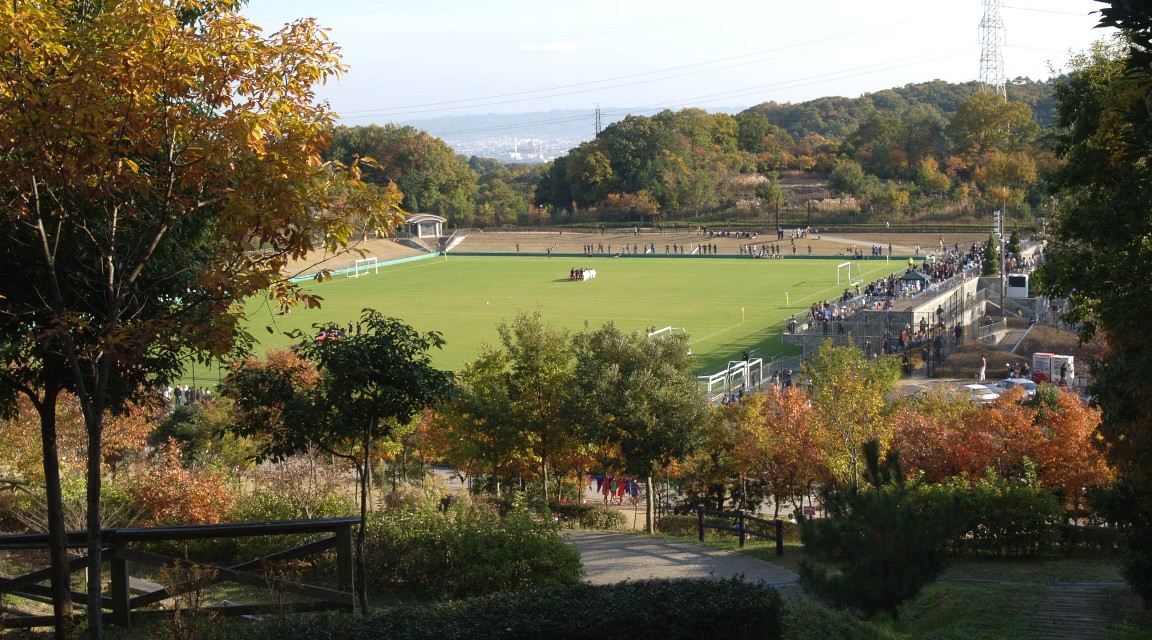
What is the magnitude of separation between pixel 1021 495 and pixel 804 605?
678 cm

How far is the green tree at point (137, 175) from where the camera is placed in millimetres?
6293

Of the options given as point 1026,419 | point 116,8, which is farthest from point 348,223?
point 1026,419

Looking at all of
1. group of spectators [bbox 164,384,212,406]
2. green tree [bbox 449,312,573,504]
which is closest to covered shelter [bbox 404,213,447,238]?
group of spectators [bbox 164,384,212,406]

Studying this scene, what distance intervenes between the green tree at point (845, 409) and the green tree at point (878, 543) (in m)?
8.73

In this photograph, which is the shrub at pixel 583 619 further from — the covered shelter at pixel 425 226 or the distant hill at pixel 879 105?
the distant hill at pixel 879 105

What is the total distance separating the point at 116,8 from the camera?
22.5 ft

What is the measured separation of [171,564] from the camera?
7.50 m

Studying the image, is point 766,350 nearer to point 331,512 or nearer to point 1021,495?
point 1021,495

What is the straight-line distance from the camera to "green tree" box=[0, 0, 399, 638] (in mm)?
6293

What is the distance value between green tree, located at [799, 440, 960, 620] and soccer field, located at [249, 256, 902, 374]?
85.3 ft

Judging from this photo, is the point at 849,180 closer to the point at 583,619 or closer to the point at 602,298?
the point at 602,298

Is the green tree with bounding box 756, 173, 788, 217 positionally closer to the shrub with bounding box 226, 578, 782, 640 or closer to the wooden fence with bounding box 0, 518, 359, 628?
the wooden fence with bounding box 0, 518, 359, 628

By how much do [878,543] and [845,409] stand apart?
13.1 metres

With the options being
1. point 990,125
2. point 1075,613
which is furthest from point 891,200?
point 1075,613
